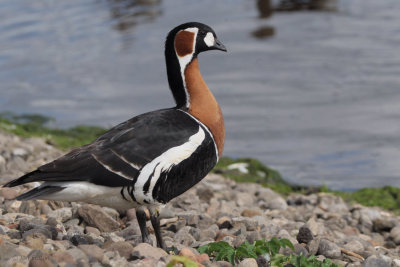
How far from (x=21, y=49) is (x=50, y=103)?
Answer: 4.59 metres

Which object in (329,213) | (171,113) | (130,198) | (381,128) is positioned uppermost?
(171,113)

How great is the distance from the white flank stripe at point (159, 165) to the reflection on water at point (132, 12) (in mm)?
15511

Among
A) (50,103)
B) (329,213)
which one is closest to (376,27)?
(50,103)

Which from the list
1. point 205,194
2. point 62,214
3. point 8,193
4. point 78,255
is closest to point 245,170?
point 205,194

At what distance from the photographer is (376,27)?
1803 cm

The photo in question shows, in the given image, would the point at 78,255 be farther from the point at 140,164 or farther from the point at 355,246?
the point at 355,246

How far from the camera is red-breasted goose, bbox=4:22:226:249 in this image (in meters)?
4.86

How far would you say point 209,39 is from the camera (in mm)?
5832

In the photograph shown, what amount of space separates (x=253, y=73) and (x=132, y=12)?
8.07m

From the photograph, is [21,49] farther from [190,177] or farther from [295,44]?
[190,177]

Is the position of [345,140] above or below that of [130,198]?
below

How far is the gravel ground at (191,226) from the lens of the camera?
429 centimetres

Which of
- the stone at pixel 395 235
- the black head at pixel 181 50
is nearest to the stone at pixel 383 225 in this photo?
the stone at pixel 395 235

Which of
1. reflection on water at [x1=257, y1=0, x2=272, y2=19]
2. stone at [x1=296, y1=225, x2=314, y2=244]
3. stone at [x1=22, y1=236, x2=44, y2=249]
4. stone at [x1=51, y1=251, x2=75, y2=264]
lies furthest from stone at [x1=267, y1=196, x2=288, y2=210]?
reflection on water at [x1=257, y1=0, x2=272, y2=19]
